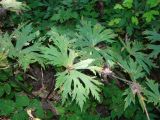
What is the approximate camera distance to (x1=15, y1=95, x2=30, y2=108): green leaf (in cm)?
306

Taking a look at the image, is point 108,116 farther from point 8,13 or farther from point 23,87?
point 8,13

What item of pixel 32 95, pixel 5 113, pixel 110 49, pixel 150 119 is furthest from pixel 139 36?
pixel 5 113

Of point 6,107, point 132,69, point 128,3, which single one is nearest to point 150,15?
point 128,3

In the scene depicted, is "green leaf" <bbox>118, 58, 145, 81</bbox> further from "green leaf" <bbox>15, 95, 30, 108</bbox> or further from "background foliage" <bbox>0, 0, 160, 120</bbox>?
"green leaf" <bbox>15, 95, 30, 108</bbox>

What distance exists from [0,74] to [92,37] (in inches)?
43.7

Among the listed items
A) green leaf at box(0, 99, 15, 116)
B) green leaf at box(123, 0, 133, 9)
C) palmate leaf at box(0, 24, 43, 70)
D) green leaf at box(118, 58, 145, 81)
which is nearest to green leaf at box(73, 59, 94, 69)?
palmate leaf at box(0, 24, 43, 70)

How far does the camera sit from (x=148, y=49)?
153 inches

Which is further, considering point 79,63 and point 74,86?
point 79,63

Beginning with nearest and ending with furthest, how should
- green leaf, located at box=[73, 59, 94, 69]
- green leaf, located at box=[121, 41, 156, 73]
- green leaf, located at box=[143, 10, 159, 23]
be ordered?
1. green leaf, located at box=[73, 59, 94, 69]
2. green leaf, located at box=[121, 41, 156, 73]
3. green leaf, located at box=[143, 10, 159, 23]

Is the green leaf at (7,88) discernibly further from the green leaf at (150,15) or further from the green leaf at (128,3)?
the green leaf at (150,15)

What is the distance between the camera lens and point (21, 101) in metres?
3.09

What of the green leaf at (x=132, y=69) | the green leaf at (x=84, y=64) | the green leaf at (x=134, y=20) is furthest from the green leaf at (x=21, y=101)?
the green leaf at (x=134, y=20)

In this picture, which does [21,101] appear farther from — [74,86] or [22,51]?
[74,86]

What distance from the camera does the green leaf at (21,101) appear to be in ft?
10.1
